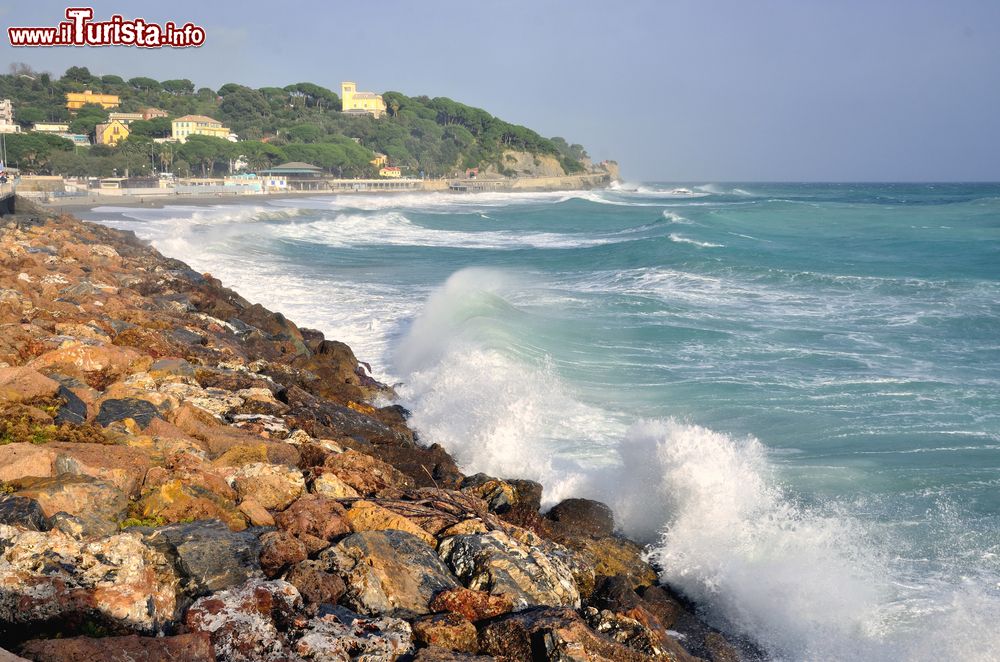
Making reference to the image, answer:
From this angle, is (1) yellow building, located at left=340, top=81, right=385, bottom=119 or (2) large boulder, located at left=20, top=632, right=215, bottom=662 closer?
(2) large boulder, located at left=20, top=632, right=215, bottom=662

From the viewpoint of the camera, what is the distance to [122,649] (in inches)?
145

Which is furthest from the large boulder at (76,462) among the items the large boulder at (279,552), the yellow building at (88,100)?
the yellow building at (88,100)

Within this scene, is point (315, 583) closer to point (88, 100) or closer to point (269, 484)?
point (269, 484)

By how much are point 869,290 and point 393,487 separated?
64.1 ft

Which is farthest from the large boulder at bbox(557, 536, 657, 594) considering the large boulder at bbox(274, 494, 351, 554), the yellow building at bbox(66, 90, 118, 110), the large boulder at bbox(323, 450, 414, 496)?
the yellow building at bbox(66, 90, 118, 110)

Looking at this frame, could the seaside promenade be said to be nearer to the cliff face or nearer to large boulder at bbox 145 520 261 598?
the cliff face

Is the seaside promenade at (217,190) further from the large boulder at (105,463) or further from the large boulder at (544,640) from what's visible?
the large boulder at (544,640)

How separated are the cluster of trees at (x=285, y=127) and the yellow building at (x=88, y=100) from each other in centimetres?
176

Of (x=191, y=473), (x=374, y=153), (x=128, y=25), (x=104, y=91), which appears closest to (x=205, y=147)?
(x=374, y=153)

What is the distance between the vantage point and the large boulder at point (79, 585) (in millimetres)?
3998

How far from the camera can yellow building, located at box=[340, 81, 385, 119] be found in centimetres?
14288

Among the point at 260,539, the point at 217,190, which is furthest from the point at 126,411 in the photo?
the point at 217,190

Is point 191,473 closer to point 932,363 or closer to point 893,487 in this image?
point 893,487

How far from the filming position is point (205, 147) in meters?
87.8
